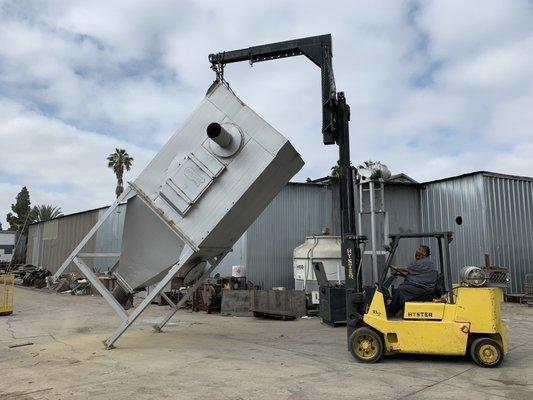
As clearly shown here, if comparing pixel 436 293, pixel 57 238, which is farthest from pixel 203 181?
pixel 57 238

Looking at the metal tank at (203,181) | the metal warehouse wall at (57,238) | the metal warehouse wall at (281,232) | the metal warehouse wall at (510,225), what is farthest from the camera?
the metal warehouse wall at (57,238)

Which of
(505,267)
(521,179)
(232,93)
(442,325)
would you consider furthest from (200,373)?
(521,179)

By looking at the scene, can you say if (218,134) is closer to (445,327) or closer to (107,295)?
(107,295)

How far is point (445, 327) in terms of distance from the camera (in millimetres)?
6723

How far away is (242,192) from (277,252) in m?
10.1

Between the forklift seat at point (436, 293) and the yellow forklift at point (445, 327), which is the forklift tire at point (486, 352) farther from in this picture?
the forklift seat at point (436, 293)

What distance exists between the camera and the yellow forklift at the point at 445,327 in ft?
21.8

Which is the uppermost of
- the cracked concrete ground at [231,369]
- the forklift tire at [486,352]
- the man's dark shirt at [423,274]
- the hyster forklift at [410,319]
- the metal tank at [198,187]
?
the metal tank at [198,187]

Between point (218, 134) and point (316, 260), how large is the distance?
8.38 m

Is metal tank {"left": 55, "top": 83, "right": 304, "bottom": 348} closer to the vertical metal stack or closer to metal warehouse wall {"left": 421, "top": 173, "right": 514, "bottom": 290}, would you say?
metal warehouse wall {"left": 421, "top": 173, "right": 514, "bottom": 290}

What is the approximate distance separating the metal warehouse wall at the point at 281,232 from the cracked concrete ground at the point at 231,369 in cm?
625

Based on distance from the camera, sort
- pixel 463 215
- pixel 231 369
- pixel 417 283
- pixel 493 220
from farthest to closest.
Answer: pixel 463 215, pixel 493 220, pixel 417 283, pixel 231 369

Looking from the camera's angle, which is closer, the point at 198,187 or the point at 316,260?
the point at 198,187

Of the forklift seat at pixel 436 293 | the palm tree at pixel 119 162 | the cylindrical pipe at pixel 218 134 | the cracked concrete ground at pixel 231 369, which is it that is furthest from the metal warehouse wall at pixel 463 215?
the palm tree at pixel 119 162
